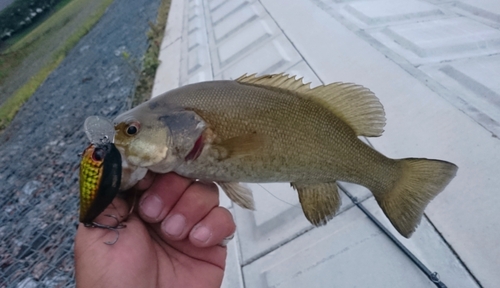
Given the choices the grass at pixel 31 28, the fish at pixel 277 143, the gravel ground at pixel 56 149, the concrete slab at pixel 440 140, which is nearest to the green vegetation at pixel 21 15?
the grass at pixel 31 28

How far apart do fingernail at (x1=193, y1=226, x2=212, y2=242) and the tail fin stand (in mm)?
733

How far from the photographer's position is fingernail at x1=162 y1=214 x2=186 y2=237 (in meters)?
1.50

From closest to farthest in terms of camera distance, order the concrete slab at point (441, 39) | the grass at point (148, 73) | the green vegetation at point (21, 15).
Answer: the concrete slab at point (441, 39) → the grass at point (148, 73) → the green vegetation at point (21, 15)

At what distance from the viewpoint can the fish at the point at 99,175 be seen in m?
1.21

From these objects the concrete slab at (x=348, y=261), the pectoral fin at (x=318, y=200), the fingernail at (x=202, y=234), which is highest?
the fingernail at (x=202, y=234)

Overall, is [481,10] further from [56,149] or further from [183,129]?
[56,149]

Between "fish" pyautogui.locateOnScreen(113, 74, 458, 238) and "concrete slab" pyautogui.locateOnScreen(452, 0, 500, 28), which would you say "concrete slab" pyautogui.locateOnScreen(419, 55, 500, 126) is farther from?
"fish" pyautogui.locateOnScreen(113, 74, 458, 238)

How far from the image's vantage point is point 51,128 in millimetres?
6332

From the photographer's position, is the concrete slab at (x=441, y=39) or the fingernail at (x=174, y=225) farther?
the concrete slab at (x=441, y=39)

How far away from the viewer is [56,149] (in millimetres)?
5512

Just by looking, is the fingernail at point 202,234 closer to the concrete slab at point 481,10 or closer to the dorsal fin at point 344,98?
the dorsal fin at point 344,98

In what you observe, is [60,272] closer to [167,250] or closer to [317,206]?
[167,250]

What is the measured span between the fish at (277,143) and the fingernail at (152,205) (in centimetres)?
12

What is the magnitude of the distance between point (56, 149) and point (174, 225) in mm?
4678
